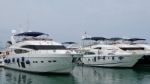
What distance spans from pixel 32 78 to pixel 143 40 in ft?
87.3

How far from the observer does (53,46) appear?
36.0 metres

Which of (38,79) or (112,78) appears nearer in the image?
(38,79)

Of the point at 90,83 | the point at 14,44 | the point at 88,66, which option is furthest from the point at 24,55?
the point at 88,66

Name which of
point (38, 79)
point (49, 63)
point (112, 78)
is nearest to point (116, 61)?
point (112, 78)

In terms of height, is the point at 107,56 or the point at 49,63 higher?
the point at 49,63

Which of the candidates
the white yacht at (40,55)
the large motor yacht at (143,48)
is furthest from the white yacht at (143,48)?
the white yacht at (40,55)

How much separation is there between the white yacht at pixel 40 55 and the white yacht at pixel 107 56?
10903 millimetres

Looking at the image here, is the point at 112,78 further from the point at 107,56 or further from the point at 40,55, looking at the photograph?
the point at 107,56

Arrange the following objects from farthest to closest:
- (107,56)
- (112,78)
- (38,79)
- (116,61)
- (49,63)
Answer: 1. (107,56)
2. (116,61)
3. (49,63)
4. (112,78)
5. (38,79)

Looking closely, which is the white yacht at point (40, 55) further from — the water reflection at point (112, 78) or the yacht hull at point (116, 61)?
the yacht hull at point (116, 61)

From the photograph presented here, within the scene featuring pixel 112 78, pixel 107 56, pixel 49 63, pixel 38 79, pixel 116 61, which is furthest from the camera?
pixel 107 56

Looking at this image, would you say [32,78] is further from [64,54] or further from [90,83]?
[90,83]

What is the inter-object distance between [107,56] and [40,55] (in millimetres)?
14002

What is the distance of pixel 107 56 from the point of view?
4622 cm
